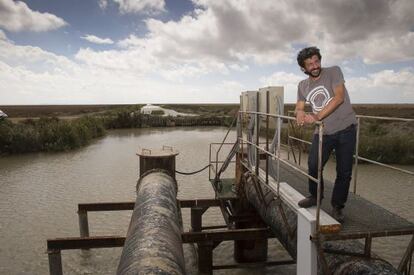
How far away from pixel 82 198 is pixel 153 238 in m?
10.3

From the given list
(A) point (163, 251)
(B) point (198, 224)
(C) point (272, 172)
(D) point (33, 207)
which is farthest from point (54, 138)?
(A) point (163, 251)

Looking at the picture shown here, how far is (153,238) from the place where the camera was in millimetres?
3803

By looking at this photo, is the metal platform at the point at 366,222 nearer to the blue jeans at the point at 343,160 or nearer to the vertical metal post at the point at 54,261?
the blue jeans at the point at 343,160

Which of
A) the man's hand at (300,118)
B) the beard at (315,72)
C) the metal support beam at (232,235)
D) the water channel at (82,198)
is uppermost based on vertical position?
the beard at (315,72)

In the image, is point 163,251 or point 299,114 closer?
point 163,251

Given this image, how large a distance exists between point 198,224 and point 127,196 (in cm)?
562

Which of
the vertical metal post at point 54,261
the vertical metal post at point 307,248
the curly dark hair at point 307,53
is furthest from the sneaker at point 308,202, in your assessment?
the vertical metal post at point 54,261

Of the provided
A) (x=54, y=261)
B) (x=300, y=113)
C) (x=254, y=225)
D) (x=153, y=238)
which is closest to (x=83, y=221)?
(x=54, y=261)

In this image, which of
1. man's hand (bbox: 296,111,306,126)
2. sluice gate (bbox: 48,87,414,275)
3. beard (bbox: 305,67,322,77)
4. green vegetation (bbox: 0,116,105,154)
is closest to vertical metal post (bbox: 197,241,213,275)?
sluice gate (bbox: 48,87,414,275)

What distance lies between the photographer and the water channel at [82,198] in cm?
849

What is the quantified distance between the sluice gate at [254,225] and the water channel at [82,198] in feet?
3.65

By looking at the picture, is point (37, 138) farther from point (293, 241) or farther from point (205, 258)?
point (293, 241)

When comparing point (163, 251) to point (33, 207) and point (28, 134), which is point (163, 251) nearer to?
point (33, 207)

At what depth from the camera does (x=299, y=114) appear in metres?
4.16
